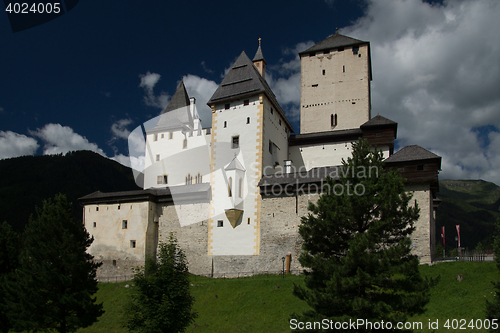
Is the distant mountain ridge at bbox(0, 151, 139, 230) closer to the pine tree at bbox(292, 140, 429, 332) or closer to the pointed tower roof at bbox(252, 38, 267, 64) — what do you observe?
the pointed tower roof at bbox(252, 38, 267, 64)

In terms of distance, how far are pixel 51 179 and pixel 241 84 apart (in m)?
105

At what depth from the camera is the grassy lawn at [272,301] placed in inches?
716

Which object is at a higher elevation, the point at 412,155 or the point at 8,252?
the point at 412,155

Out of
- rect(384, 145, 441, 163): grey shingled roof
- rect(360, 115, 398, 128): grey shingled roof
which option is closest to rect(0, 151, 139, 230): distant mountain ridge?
rect(360, 115, 398, 128): grey shingled roof

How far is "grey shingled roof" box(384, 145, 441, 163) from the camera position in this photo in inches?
992

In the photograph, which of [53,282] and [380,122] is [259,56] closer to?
[380,122]

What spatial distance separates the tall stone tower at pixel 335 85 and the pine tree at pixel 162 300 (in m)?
27.4

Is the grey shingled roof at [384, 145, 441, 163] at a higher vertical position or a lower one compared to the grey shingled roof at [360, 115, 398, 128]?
lower

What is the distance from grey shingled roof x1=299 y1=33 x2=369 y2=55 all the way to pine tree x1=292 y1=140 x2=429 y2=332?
2959cm

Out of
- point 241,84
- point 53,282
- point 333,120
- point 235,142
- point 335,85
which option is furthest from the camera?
point 335,85

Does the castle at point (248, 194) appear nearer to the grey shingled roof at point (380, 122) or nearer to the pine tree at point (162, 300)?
the grey shingled roof at point (380, 122)

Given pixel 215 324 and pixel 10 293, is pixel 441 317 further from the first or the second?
pixel 10 293

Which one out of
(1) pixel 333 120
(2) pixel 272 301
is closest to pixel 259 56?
(1) pixel 333 120

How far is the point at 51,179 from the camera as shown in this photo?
117688 mm
